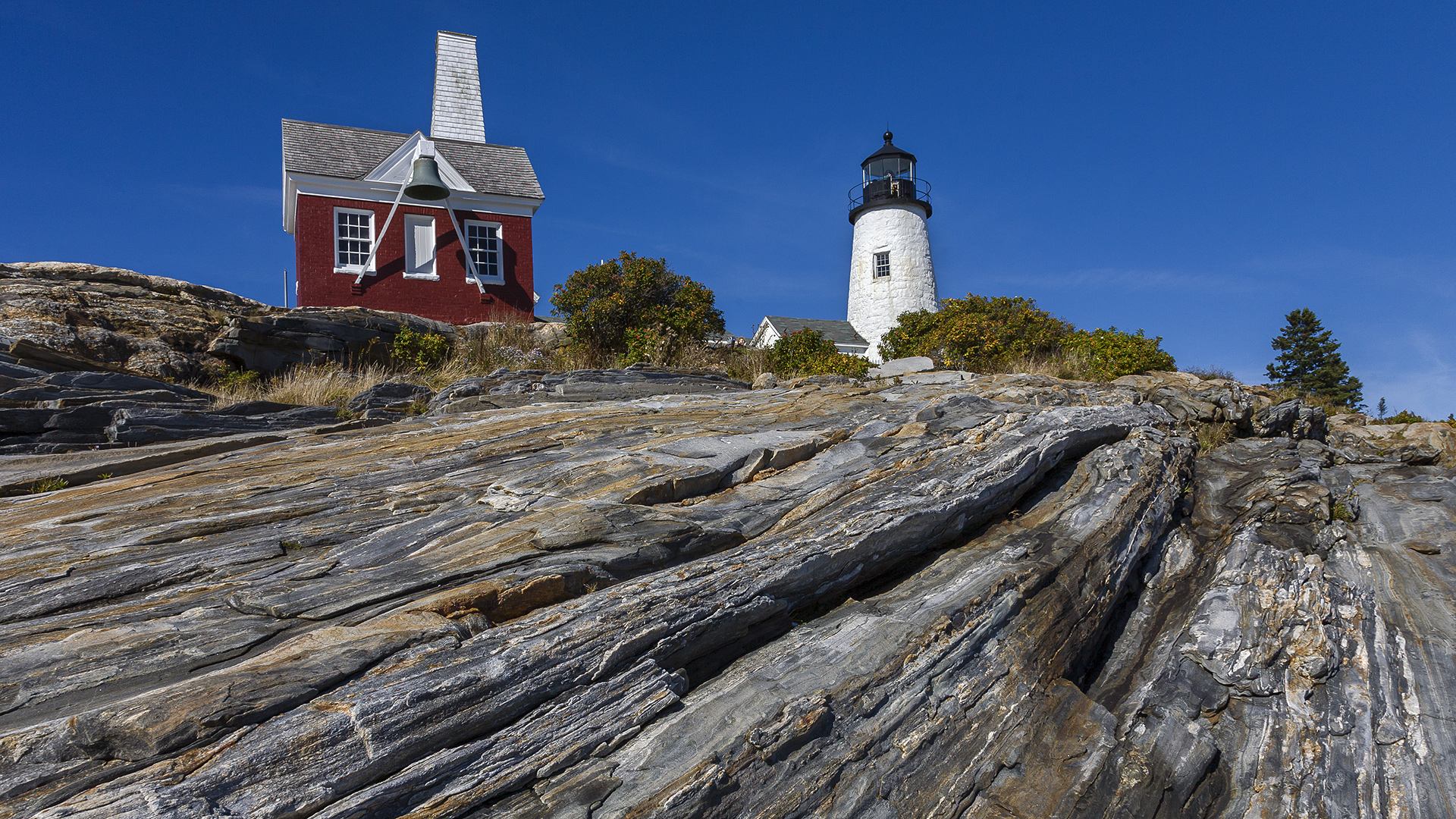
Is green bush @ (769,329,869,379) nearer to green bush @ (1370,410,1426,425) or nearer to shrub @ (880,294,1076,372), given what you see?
shrub @ (880,294,1076,372)

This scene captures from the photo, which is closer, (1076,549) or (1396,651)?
(1396,651)

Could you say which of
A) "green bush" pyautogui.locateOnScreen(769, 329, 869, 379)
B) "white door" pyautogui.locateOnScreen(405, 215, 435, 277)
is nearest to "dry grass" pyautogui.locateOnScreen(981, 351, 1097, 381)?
"green bush" pyautogui.locateOnScreen(769, 329, 869, 379)

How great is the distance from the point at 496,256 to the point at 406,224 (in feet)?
8.43

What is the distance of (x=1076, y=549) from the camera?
743cm

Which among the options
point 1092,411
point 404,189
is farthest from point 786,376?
point 404,189

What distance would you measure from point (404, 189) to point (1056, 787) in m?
20.8

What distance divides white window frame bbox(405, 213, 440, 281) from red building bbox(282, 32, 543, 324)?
0.02m

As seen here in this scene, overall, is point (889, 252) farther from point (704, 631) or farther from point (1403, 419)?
point (704, 631)

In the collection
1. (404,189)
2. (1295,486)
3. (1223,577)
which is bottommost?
(1223,577)

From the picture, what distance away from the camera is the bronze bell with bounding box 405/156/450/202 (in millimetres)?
20406

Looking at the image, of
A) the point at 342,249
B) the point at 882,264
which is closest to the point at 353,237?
the point at 342,249

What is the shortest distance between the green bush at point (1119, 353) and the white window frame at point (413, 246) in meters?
16.9

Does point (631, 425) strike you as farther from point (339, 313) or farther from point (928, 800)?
point (339, 313)

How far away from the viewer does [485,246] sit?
73.1ft
